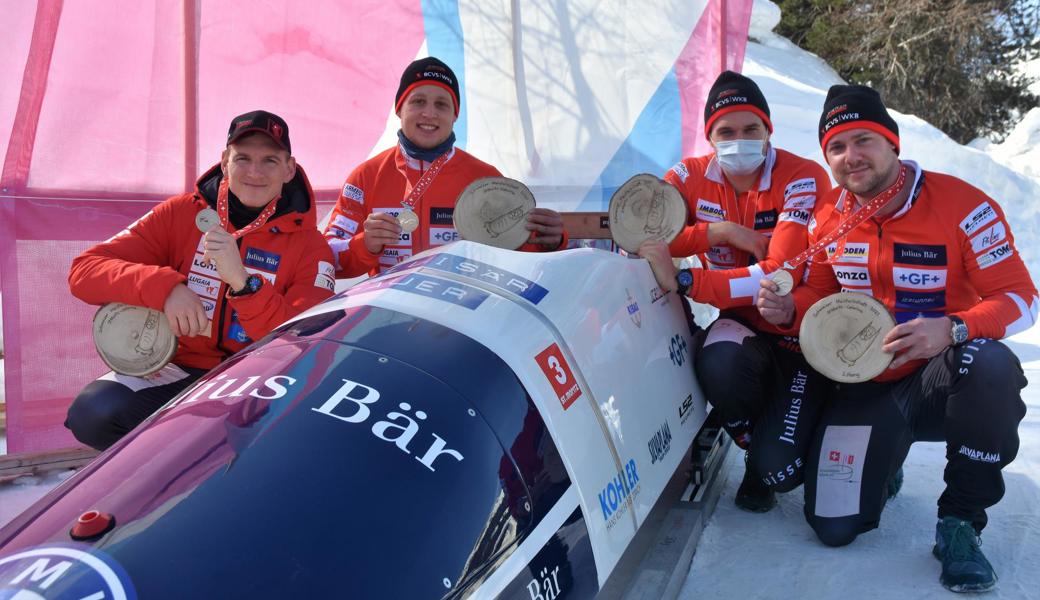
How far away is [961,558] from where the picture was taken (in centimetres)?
211

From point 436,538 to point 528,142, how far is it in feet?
13.3

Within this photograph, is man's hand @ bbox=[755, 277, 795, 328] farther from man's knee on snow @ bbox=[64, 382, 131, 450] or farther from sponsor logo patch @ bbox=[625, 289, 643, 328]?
man's knee on snow @ bbox=[64, 382, 131, 450]

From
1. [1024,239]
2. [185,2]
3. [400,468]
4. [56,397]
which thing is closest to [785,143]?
[1024,239]

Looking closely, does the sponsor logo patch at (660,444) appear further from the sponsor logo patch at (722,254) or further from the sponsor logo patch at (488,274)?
the sponsor logo patch at (722,254)

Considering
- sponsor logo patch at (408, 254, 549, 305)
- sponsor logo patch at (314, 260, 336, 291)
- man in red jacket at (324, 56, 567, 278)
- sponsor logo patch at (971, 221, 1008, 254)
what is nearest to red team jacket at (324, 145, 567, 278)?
man in red jacket at (324, 56, 567, 278)

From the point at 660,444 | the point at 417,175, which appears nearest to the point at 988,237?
the point at 660,444

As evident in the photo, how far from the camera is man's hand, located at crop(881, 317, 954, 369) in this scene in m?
2.21

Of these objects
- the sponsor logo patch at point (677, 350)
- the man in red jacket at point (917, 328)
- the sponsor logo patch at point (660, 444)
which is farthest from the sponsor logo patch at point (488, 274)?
the man in red jacket at point (917, 328)

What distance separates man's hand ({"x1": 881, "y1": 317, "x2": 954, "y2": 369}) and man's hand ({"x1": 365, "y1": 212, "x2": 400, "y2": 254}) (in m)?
1.60

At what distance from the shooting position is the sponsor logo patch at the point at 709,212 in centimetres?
302

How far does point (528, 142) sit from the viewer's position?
16.6 feet

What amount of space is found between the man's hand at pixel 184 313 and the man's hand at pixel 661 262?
135 cm

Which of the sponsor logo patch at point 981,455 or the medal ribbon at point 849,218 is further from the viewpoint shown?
the medal ribbon at point 849,218

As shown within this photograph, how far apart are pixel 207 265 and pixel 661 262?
4.68 ft
